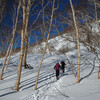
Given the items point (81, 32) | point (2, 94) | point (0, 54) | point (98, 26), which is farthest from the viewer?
point (0, 54)

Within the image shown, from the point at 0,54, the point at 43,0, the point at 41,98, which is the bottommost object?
the point at 41,98

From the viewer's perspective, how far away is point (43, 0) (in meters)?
6.79

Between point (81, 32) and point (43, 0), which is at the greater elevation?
point (43, 0)

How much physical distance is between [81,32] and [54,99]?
5367 millimetres

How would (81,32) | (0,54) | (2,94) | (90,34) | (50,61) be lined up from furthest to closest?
1. (0,54)
2. (50,61)
3. (81,32)
4. (90,34)
5. (2,94)

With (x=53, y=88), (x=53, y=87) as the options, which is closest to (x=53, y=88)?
(x=53, y=88)

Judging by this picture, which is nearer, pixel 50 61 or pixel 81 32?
pixel 81 32

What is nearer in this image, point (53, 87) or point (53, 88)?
point (53, 88)

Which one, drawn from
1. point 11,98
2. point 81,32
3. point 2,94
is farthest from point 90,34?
point 2,94

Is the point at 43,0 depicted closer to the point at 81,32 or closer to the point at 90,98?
the point at 81,32

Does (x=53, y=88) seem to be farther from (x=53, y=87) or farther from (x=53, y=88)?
(x=53, y=87)

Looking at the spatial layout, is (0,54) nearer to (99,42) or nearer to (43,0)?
(43,0)

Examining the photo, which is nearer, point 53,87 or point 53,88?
point 53,88

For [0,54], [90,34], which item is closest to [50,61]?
[90,34]
